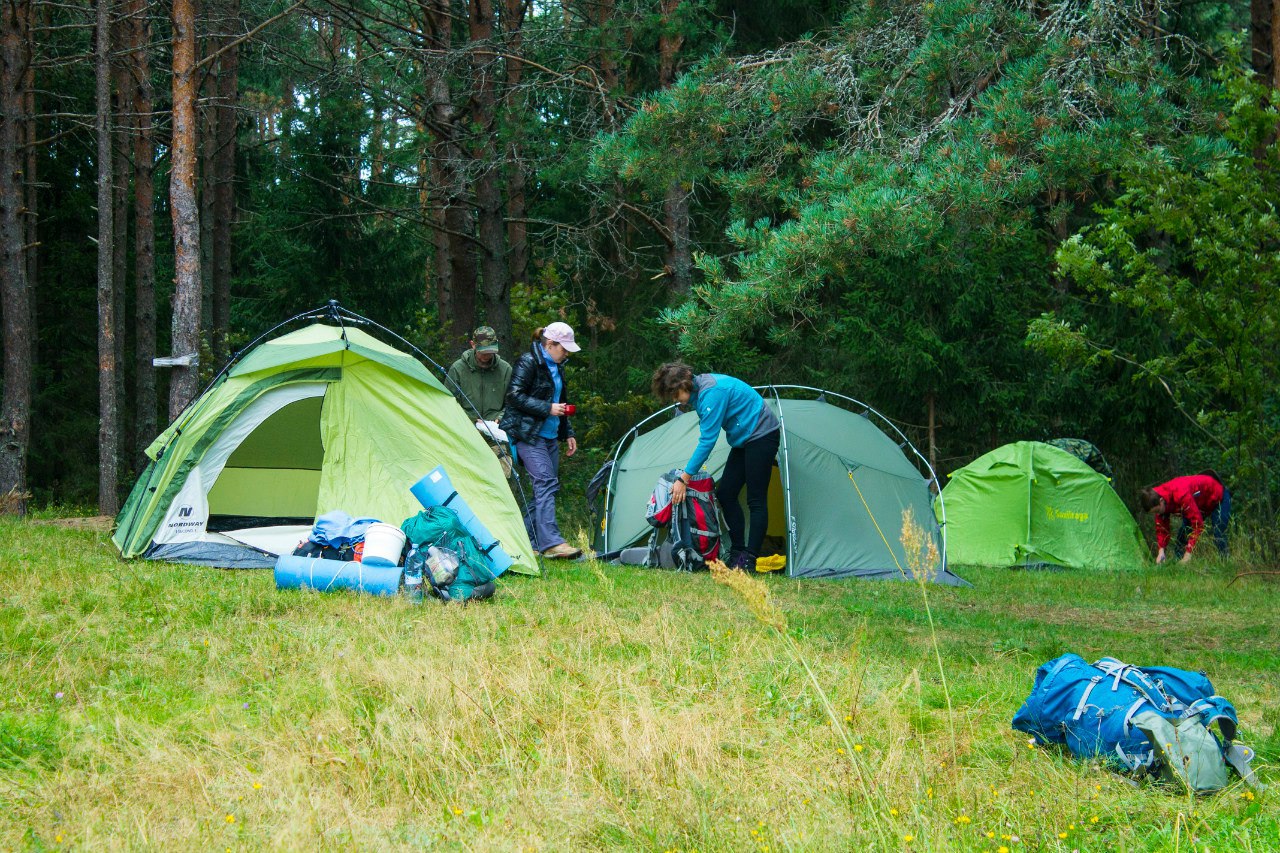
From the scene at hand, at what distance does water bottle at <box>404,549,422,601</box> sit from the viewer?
604cm

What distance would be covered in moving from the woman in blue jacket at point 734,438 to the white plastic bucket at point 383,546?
2.31 metres

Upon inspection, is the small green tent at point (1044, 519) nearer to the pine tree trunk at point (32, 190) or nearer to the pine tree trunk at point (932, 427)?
the pine tree trunk at point (932, 427)

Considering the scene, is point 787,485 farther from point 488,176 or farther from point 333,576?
point 488,176

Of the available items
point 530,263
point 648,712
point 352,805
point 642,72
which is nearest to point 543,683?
point 648,712

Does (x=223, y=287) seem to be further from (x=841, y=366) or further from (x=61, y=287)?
(x=841, y=366)

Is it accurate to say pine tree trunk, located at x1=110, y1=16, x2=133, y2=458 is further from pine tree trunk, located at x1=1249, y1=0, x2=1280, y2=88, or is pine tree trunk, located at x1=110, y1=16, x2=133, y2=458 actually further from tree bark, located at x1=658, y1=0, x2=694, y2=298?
pine tree trunk, located at x1=1249, y1=0, x2=1280, y2=88

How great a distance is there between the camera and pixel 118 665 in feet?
14.3

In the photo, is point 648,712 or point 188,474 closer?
point 648,712

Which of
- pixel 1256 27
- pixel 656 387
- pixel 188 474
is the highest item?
pixel 1256 27

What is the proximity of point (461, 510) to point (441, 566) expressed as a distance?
433 mm

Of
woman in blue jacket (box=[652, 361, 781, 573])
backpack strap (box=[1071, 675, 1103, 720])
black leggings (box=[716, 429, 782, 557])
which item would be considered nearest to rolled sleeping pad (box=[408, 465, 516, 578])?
woman in blue jacket (box=[652, 361, 781, 573])

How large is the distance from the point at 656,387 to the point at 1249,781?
5052 mm

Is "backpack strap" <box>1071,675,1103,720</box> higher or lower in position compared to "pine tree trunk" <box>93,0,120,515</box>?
lower

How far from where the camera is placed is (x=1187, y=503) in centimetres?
1034
